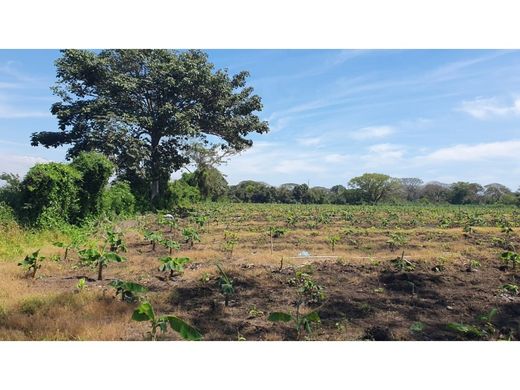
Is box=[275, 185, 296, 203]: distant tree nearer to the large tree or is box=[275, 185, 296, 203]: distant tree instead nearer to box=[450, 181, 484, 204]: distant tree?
the large tree

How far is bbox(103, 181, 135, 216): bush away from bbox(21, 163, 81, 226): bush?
110 inches

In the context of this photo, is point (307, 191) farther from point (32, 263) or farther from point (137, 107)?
point (32, 263)

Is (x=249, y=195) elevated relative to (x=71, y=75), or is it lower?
lower

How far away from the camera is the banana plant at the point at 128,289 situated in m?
4.22

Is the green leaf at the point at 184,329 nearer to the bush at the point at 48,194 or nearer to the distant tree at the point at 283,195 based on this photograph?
the bush at the point at 48,194

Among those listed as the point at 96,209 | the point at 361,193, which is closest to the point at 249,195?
the point at 361,193

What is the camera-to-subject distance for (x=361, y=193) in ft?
108

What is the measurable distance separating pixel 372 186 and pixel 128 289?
100 ft

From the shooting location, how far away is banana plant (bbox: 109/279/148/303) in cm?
422

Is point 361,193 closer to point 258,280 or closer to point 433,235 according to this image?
point 433,235

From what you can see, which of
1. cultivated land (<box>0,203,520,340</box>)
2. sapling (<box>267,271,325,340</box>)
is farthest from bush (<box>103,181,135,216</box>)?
sapling (<box>267,271,325,340</box>)

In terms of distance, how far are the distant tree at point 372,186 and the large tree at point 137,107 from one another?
15642 millimetres

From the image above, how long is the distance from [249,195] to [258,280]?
93.4ft

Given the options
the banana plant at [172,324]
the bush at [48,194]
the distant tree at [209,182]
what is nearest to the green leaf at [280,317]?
the banana plant at [172,324]
